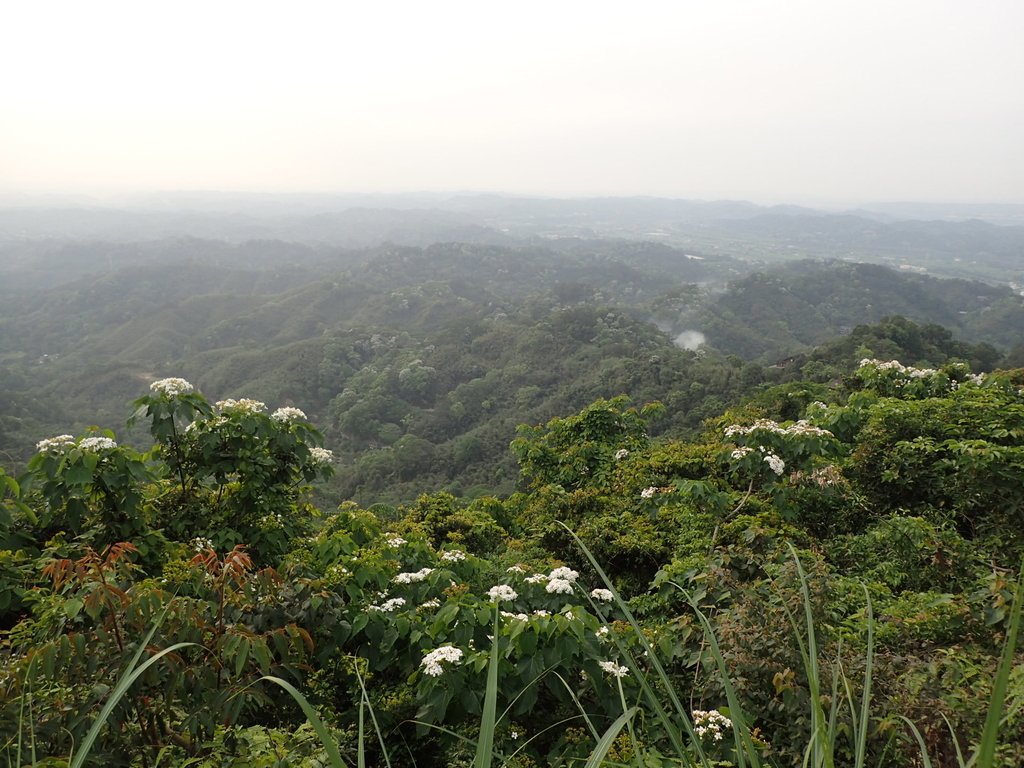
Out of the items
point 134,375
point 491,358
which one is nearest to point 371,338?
point 491,358

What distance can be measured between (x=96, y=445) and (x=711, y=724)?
3959 mm

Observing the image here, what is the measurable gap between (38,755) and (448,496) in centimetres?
564

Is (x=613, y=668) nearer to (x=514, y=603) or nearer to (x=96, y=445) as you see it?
(x=514, y=603)

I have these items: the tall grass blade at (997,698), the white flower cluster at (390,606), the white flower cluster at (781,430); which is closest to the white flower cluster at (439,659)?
the white flower cluster at (390,606)

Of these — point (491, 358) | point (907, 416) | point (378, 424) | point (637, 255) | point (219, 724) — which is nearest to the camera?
point (219, 724)

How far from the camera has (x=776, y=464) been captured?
5.31m

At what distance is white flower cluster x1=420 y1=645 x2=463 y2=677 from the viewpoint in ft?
8.42

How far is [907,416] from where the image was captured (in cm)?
614

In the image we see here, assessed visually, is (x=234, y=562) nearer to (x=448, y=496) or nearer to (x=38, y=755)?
(x=38, y=755)

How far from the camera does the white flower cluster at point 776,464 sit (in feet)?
17.4

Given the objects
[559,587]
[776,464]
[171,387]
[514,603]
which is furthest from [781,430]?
[171,387]

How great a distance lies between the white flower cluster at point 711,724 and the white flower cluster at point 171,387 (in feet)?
13.2

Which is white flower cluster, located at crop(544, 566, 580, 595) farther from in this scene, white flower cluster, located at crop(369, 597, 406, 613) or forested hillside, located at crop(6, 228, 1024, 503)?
forested hillside, located at crop(6, 228, 1024, 503)

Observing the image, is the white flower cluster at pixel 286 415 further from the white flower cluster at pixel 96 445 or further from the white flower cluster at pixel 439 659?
the white flower cluster at pixel 439 659
